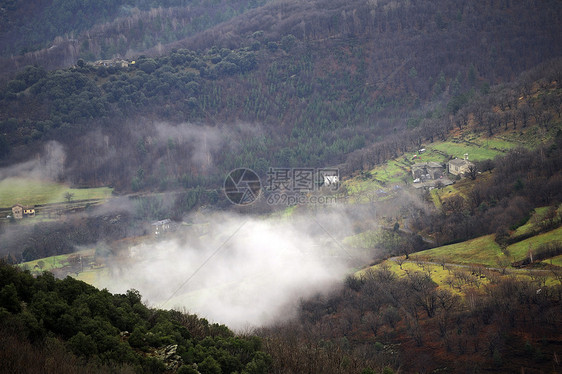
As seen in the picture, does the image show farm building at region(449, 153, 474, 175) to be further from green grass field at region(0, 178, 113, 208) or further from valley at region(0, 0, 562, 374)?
green grass field at region(0, 178, 113, 208)

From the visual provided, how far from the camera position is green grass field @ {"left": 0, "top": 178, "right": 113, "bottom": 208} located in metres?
111

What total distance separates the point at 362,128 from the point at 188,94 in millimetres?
48390

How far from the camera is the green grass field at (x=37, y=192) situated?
4368 inches

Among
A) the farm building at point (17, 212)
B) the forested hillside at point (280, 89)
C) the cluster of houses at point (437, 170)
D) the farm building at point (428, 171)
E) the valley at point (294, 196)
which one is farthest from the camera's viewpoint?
the forested hillside at point (280, 89)

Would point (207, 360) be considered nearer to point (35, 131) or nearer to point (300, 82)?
point (35, 131)

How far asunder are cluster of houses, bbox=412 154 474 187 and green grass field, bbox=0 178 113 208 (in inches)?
2579

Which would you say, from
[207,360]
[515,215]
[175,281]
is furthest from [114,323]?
[175,281]
